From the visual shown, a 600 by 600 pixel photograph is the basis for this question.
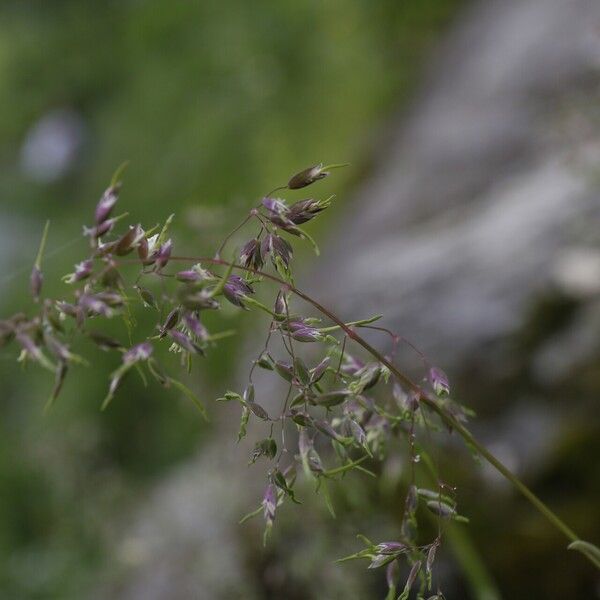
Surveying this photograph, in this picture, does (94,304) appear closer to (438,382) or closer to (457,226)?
(438,382)

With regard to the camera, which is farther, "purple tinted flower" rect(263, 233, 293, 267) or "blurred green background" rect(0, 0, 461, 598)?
"blurred green background" rect(0, 0, 461, 598)

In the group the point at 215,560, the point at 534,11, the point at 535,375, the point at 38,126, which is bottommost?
the point at 535,375

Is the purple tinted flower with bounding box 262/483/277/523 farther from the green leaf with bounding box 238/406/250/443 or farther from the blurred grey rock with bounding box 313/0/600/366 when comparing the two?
the blurred grey rock with bounding box 313/0/600/366

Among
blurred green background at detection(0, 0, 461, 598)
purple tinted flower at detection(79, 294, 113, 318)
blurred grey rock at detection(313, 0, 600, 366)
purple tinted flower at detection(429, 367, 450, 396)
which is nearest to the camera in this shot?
purple tinted flower at detection(79, 294, 113, 318)

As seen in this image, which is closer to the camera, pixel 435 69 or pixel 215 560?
pixel 215 560

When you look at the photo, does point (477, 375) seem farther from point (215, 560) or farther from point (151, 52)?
point (151, 52)

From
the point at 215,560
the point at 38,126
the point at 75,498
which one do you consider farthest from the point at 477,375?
the point at 38,126

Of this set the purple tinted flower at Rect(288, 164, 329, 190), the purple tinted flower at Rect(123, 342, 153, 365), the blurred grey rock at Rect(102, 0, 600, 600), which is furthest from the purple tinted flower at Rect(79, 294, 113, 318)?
the blurred grey rock at Rect(102, 0, 600, 600)
